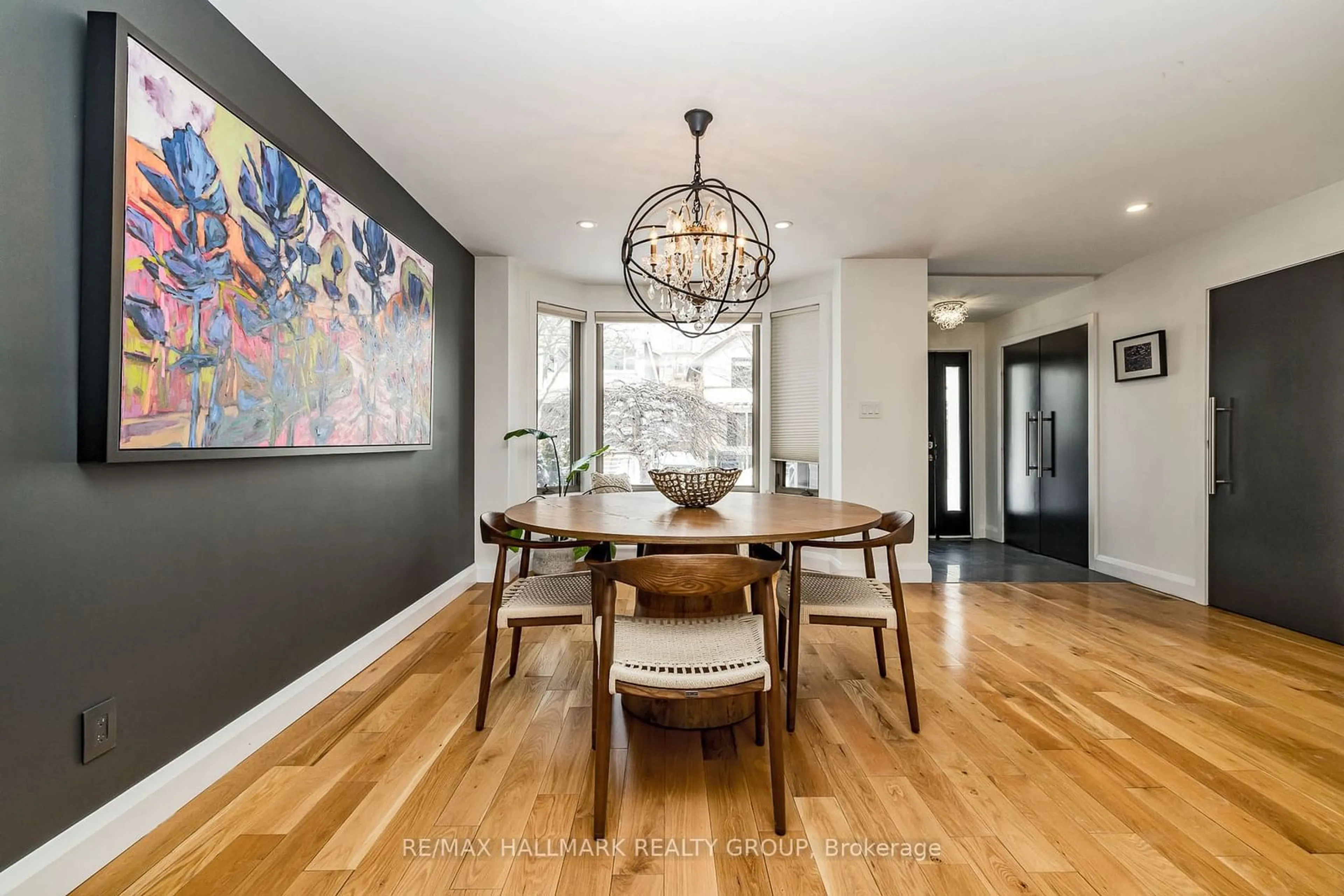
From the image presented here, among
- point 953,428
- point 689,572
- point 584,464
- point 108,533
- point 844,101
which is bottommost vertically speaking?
point 689,572

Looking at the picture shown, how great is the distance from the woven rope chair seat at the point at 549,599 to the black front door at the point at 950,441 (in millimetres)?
5003

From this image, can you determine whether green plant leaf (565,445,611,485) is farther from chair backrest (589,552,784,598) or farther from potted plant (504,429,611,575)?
chair backrest (589,552,784,598)

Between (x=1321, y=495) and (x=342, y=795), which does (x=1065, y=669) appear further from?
(x=342, y=795)

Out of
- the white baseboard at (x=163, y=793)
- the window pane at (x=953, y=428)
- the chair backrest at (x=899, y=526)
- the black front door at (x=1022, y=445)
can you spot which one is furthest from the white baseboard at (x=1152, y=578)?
the white baseboard at (x=163, y=793)

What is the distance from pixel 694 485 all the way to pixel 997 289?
13.5ft

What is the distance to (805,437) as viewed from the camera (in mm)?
4816

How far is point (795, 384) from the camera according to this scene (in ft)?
16.0

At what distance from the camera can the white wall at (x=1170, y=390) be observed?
3.28 m

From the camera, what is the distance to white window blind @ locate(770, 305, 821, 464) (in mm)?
4734

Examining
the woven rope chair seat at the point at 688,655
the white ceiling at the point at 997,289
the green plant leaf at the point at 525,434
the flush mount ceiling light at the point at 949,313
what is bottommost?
the woven rope chair seat at the point at 688,655

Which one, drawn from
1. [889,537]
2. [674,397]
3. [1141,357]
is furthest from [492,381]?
[1141,357]

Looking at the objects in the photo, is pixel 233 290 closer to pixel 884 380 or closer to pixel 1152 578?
pixel 884 380

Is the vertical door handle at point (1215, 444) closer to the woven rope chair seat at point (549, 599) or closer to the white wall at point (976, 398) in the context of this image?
the white wall at point (976, 398)

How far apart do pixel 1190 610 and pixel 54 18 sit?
556cm
